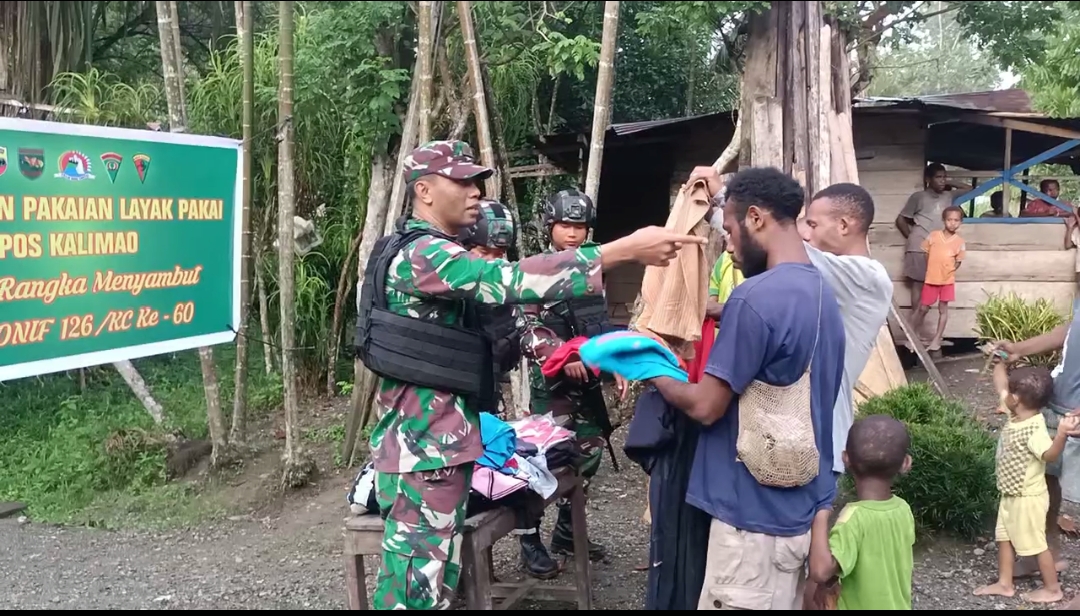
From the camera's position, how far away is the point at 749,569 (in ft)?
7.88

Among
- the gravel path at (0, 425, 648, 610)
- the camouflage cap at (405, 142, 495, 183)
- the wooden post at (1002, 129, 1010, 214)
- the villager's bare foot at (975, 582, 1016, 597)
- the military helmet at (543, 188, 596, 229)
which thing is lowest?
the gravel path at (0, 425, 648, 610)

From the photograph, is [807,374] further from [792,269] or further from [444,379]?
[444,379]

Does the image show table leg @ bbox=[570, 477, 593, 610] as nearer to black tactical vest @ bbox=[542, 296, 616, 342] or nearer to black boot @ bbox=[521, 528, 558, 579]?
black boot @ bbox=[521, 528, 558, 579]

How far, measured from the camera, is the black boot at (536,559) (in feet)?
13.7

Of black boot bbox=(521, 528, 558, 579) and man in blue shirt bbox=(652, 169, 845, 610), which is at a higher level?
man in blue shirt bbox=(652, 169, 845, 610)

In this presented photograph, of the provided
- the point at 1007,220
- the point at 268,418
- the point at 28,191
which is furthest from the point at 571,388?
the point at 1007,220

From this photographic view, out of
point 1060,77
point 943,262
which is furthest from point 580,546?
point 1060,77

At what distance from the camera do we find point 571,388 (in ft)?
13.6

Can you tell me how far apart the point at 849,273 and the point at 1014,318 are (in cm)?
676

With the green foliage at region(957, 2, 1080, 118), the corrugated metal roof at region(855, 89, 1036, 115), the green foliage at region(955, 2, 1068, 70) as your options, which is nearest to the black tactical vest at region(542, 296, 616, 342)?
the corrugated metal roof at region(855, 89, 1036, 115)

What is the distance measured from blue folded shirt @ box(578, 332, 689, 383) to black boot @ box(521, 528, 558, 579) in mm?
2024

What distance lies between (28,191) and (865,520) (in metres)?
3.43

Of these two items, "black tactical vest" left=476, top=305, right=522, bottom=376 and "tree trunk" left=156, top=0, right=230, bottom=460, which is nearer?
"black tactical vest" left=476, top=305, right=522, bottom=376

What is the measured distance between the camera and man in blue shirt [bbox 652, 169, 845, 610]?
2.30 metres
